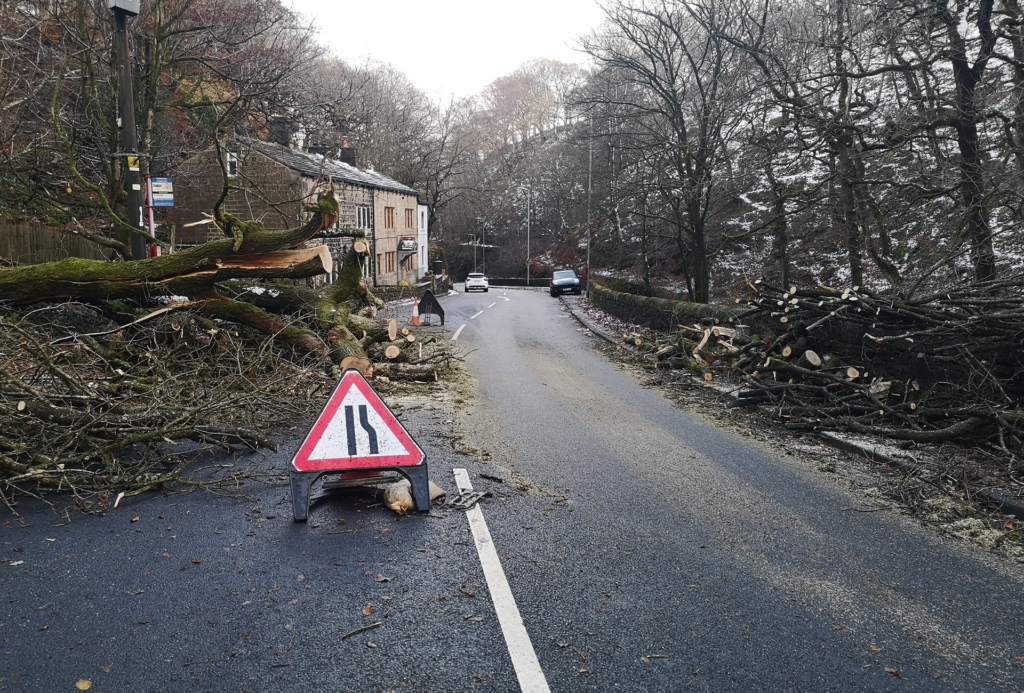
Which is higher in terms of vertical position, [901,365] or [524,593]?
[901,365]

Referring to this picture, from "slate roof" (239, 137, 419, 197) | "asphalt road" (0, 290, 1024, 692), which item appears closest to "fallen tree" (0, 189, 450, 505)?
"asphalt road" (0, 290, 1024, 692)

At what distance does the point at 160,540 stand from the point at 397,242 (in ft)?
147

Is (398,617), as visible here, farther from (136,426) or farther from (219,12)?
(219,12)

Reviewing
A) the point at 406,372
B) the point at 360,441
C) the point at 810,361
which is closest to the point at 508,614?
the point at 360,441

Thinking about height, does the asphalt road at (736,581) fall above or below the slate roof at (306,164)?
below

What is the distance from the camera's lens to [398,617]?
3.98 meters

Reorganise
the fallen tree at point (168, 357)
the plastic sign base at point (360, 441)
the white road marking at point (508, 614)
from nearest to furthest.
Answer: the white road marking at point (508, 614) < the plastic sign base at point (360, 441) < the fallen tree at point (168, 357)

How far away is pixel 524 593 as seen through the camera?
14.0ft

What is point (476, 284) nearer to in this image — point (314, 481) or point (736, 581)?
point (314, 481)

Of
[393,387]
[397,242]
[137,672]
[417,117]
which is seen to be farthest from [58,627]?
[417,117]

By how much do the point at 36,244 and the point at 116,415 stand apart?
14060mm

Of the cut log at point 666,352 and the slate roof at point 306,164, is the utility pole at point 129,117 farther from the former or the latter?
the slate roof at point 306,164

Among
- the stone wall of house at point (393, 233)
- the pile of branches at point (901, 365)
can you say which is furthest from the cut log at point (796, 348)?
the stone wall of house at point (393, 233)

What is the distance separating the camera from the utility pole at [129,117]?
11.6 meters
